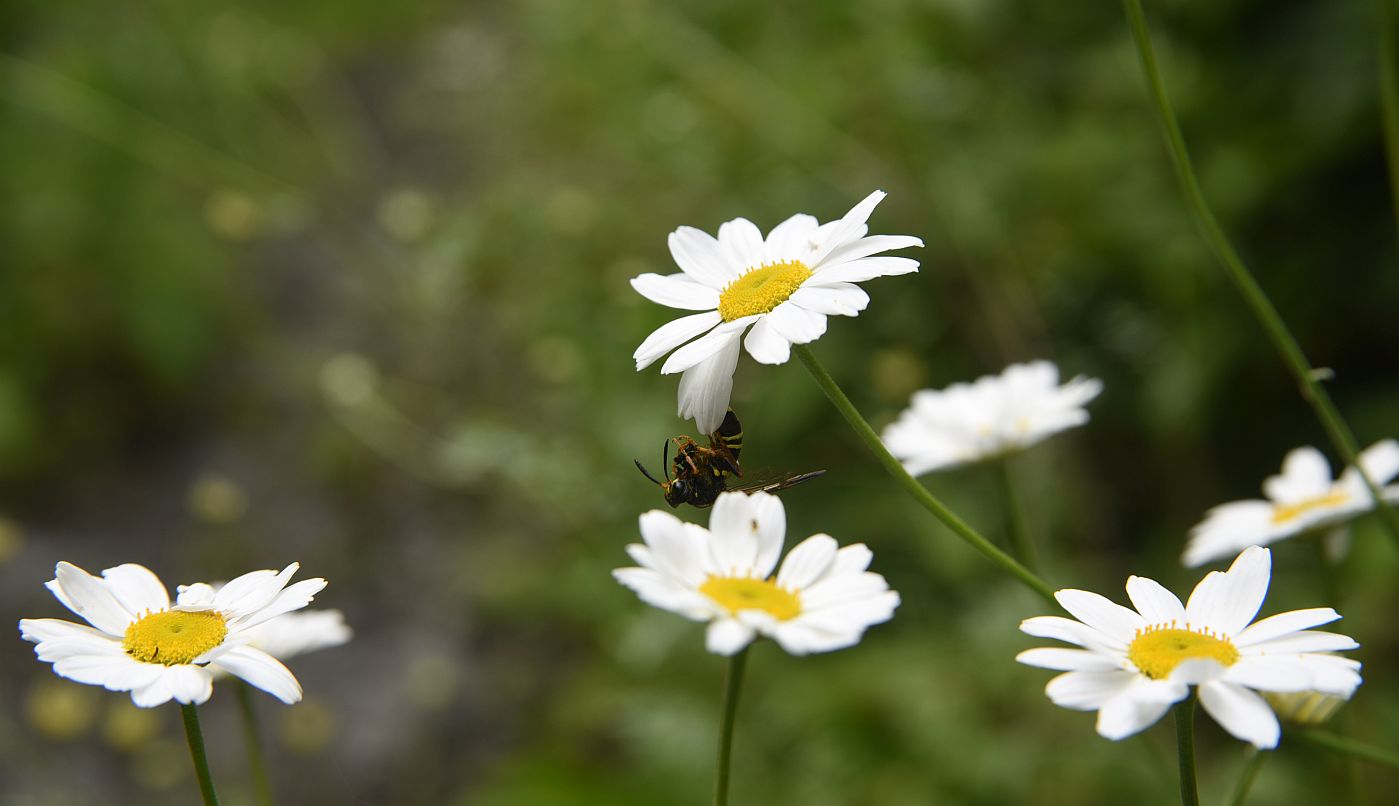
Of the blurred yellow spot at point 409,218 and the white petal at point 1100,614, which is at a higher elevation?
the blurred yellow spot at point 409,218

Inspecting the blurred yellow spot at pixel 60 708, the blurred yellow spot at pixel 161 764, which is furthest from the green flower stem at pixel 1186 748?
the blurred yellow spot at pixel 161 764

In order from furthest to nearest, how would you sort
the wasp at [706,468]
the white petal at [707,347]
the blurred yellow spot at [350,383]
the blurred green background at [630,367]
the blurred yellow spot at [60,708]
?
1. the blurred yellow spot at [350,383]
2. the blurred green background at [630,367]
3. the blurred yellow spot at [60,708]
4. the wasp at [706,468]
5. the white petal at [707,347]

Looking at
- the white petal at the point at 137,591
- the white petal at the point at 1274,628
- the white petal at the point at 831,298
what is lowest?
the white petal at the point at 1274,628

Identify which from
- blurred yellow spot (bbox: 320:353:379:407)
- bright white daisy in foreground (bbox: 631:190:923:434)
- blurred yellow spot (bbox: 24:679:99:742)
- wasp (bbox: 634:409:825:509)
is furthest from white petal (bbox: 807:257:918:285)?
blurred yellow spot (bbox: 320:353:379:407)

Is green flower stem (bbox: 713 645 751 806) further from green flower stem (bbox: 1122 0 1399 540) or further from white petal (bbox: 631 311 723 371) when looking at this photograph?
green flower stem (bbox: 1122 0 1399 540)

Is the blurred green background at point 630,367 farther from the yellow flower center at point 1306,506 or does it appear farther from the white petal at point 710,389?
the white petal at point 710,389
